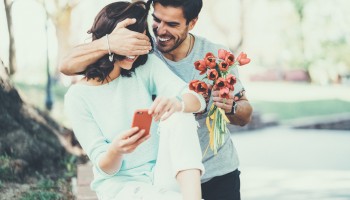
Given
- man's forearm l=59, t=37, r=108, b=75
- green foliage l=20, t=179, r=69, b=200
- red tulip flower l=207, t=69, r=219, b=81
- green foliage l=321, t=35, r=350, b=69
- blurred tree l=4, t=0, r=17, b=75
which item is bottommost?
green foliage l=321, t=35, r=350, b=69

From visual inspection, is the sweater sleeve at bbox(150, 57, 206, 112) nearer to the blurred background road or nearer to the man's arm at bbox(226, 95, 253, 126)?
the man's arm at bbox(226, 95, 253, 126)

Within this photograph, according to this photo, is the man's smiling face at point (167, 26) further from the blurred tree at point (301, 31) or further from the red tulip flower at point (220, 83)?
the blurred tree at point (301, 31)

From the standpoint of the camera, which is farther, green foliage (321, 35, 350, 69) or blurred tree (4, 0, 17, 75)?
green foliage (321, 35, 350, 69)

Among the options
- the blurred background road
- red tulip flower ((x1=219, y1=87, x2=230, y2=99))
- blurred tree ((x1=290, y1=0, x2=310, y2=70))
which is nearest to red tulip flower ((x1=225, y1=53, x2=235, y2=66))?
red tulip flower ((x1=219, y1=87, x2=230, y2=99))

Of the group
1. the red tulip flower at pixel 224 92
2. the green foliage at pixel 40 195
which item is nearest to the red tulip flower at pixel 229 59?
the red tulip flower at pixel 224 92

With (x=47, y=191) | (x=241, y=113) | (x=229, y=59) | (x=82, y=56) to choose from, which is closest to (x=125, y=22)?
(x=82, y=56)

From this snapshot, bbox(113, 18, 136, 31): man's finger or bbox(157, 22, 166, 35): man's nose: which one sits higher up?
bbox(113, 18, 136, 31): man's finger

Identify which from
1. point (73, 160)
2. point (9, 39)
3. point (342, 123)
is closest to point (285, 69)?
point (342, 123)

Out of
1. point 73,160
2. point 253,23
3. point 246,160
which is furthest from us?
point 253,23

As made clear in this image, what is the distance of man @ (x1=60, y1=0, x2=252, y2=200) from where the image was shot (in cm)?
262

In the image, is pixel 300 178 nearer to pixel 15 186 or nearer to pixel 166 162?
pixel 15 186

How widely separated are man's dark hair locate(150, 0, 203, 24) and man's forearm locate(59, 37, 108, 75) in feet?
1.51

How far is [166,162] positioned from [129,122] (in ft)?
0.91

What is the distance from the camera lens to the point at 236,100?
285cm
